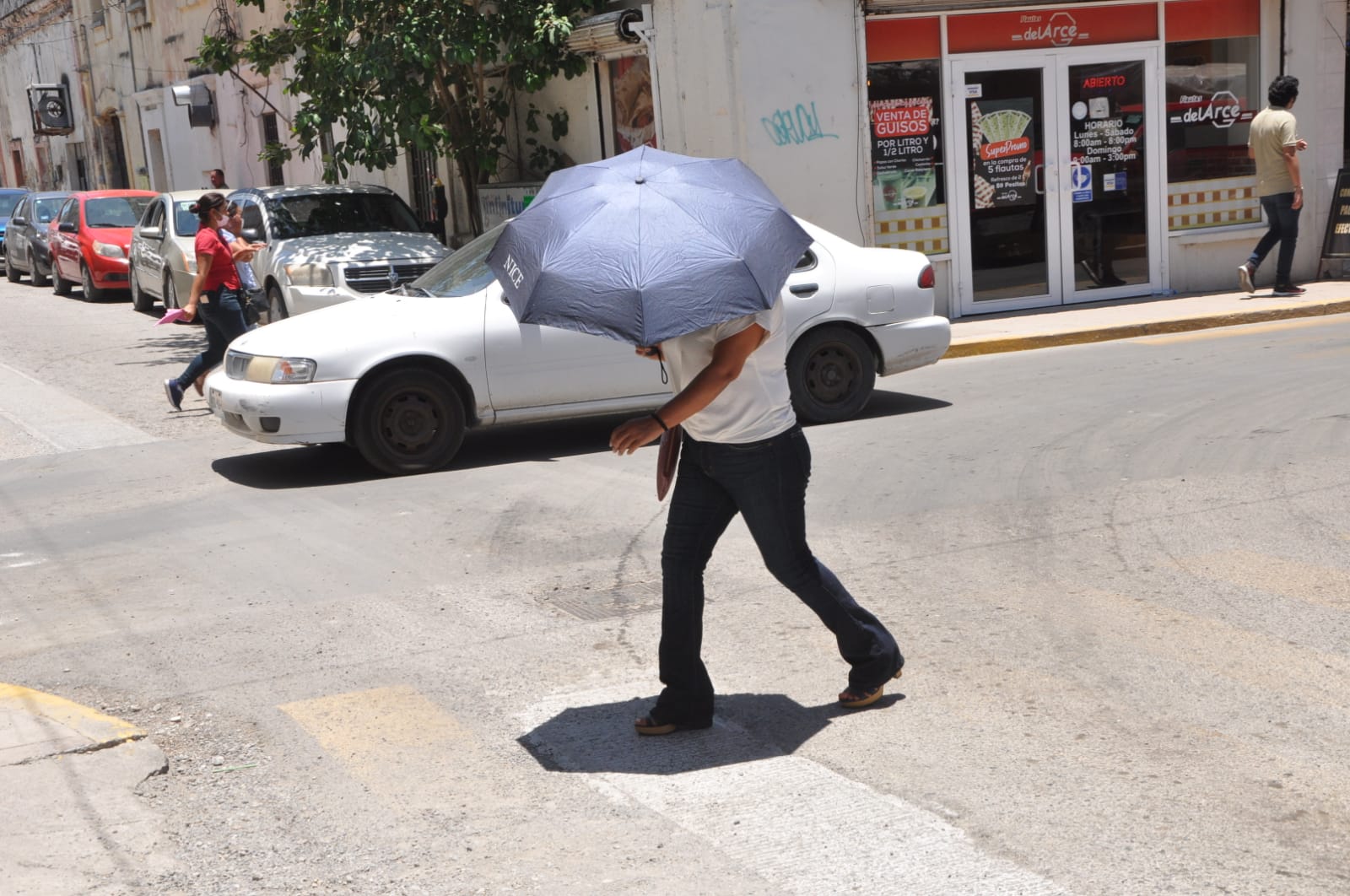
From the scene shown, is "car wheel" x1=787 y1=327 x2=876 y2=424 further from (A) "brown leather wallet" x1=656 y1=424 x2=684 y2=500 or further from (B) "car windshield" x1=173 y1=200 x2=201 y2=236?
(B) "car windshield" x1=173 y1=200 x2=201 y2=236

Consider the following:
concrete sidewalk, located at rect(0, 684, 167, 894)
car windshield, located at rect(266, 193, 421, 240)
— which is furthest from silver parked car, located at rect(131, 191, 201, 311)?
A: concrete sidewalk, located at rect(0, 684, 167, 894)

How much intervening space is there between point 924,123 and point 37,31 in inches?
1376

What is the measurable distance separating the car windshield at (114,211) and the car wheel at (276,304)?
33.4ft

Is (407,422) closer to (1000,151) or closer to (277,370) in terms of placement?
(277,370)

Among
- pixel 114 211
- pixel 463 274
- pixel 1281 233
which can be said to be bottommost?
pixel 1281 233

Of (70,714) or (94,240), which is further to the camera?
(94,240)

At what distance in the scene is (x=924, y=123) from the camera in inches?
594

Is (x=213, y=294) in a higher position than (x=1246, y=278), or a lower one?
higher

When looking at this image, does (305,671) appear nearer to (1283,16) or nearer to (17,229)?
(1283,16)

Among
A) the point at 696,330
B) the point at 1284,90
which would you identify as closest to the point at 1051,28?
the point at 1284,90

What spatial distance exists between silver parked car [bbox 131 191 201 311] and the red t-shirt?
594 cm

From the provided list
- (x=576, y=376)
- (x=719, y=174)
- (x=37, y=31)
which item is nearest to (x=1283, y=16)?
(x=576, y=376)

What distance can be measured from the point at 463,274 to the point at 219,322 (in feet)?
9.59

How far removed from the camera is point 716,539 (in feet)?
16.1
